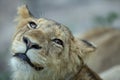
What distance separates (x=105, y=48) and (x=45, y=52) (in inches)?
146

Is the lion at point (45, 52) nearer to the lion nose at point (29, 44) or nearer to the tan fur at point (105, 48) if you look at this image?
the lion nose at point (29, 44)

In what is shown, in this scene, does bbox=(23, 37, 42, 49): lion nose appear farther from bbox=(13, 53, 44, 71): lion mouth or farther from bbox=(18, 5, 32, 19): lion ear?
bbox=(18, 5, 32, 19): lion ear

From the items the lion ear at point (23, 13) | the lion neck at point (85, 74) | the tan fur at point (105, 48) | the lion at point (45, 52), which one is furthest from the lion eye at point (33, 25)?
the tan fur at point (105, 48)

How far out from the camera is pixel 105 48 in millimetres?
8547

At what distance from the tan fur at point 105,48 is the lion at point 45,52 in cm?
254

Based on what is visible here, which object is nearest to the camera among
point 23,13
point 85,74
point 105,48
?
point 85,74

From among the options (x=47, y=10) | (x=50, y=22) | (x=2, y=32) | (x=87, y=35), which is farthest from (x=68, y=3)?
(x=50, y=22)

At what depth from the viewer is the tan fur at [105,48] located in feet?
27.1

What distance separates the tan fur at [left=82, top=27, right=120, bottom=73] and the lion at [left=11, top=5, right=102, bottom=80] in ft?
8.33

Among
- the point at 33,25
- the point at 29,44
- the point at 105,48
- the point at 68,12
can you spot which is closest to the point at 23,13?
the point at 33,25

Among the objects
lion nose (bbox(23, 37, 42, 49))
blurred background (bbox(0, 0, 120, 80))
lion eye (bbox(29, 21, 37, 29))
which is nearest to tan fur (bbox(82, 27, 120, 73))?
blurred background (bbox(0, 0, 120, 80))

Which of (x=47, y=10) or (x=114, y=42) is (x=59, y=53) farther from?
(x=47, y=10)

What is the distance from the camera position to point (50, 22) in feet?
17.4

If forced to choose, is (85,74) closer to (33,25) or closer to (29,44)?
(33,25)
